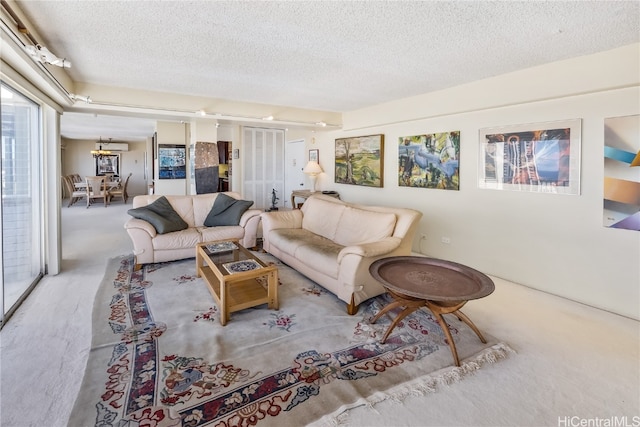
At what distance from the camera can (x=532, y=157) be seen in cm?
344

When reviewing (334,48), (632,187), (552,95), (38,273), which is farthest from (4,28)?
(632,187)

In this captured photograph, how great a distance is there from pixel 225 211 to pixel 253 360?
9.59 ft

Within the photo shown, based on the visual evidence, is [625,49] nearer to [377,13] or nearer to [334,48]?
[377,13]

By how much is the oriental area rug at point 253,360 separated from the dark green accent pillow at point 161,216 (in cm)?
109

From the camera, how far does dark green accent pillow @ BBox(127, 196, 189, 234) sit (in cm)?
410

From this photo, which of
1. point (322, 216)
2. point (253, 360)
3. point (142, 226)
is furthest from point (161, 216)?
point (253, 360)

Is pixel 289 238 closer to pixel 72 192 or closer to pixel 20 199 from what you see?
pixel 20 199

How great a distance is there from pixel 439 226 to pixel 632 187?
2020 mm

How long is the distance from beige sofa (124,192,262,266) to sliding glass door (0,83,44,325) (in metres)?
0.90

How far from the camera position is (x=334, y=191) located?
643cm

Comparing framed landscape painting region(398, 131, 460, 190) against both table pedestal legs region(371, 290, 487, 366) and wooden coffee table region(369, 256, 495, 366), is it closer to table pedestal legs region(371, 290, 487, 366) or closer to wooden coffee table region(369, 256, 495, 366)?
wooden coffee table region(369, 256, 495, 366)

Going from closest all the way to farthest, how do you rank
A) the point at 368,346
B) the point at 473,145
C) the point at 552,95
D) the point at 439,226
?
1. the point at 368,346
2. the point at 552,95
3. the point at 473,145
4. the point at 439,226

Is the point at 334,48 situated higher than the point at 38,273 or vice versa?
the point at 334,48

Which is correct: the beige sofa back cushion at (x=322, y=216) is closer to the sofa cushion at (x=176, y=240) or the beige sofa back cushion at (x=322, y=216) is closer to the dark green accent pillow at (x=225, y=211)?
the dark green accent pillow at (x=225, y=211)
